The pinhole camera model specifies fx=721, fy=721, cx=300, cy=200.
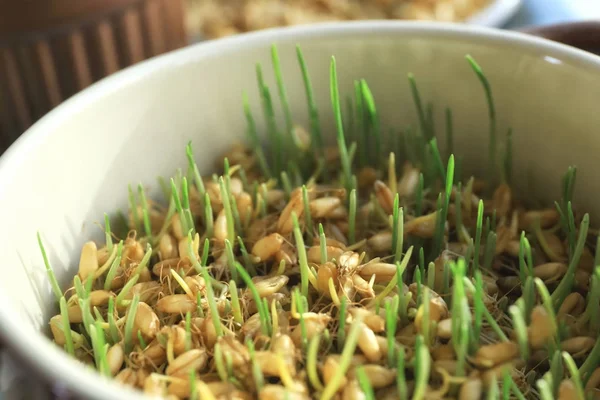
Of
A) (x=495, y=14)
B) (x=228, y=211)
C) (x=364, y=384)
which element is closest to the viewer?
(x=364, y=384)

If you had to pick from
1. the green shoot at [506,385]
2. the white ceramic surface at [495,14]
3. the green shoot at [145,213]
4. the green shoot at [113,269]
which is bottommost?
the green shoot at [506,385]

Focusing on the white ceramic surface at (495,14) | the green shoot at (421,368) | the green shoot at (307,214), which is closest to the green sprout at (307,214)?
the green shoot at (307,214)

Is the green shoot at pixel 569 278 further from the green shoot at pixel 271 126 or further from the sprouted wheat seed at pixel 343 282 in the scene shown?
the green shoot at pixel 271 126

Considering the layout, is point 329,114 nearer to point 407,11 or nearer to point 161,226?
point 161,226

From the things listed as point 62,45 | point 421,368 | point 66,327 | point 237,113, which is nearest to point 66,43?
point 62,45

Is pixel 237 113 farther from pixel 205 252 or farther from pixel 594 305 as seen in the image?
pixel 594 305

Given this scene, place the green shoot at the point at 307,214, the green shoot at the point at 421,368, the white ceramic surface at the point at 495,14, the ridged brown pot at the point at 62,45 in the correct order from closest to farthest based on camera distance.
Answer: the green shoot at the point at 421,368 → the green shoot at the point at 307,214 → the ridged brown pot at the point at 62,45 → the white ceramic surface at the point at 495,14
